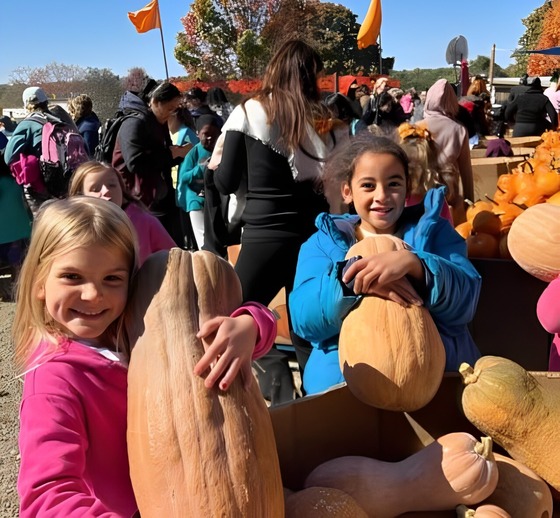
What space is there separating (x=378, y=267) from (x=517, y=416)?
1.63 ft

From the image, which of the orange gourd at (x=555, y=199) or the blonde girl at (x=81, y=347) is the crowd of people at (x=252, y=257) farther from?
the orange gourd at (x=555, y=199)

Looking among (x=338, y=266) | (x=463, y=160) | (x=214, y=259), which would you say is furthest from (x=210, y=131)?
(x=214, y=259)

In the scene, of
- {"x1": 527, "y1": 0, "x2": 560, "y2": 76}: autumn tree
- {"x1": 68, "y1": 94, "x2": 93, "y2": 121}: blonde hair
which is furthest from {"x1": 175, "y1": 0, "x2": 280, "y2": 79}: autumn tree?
{"x1": 68, "y1": 94, "x2": 93, "y2": 121}: blonde hair

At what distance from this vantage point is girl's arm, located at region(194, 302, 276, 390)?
1082 mm

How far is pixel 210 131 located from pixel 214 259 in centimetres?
461

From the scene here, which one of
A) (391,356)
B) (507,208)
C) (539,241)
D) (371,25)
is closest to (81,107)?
(507,208)

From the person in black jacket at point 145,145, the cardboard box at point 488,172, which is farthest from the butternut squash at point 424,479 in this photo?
the cardboard box at point 488,172

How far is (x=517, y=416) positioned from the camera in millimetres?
1454

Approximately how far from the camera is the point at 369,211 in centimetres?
204

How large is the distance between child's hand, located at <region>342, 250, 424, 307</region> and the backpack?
437 cm

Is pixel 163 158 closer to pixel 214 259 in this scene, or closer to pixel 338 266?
pixel 338 266

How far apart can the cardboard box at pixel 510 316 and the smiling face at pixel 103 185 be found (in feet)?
6.13

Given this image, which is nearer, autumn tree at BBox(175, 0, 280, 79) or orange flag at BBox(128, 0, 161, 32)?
orange flag at BBox(128, 0, 161, 32)

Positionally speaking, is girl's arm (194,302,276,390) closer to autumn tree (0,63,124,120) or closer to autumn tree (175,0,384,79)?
autumn tree (0,63,124,120)
